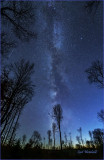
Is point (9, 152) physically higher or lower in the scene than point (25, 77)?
lower

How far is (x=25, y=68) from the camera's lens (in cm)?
1258

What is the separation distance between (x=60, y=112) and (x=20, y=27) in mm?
25538

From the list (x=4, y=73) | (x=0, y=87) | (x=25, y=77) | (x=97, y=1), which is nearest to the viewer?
(x=97, y=1)

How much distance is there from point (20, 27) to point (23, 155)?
9285 millimetres

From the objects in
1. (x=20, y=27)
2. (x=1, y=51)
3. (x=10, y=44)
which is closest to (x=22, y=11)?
(x=20, y=27)

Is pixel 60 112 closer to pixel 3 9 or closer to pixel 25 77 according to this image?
pixel 25 77

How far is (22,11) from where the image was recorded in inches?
248

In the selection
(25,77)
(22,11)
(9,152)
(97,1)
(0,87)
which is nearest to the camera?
(97,1)

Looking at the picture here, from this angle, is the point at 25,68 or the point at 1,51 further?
the point at 25,68

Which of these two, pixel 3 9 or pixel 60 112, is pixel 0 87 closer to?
pixel 3 9

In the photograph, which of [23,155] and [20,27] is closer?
[20,27]

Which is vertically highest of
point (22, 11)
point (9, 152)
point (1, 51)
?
point (22, 11)

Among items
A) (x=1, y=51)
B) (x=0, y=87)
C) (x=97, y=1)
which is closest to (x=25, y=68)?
(x=0, y=87)

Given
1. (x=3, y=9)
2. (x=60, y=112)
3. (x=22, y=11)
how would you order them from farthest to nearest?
(x=60, y=112)
(x=22, y=11)
(x=3, y=9)
